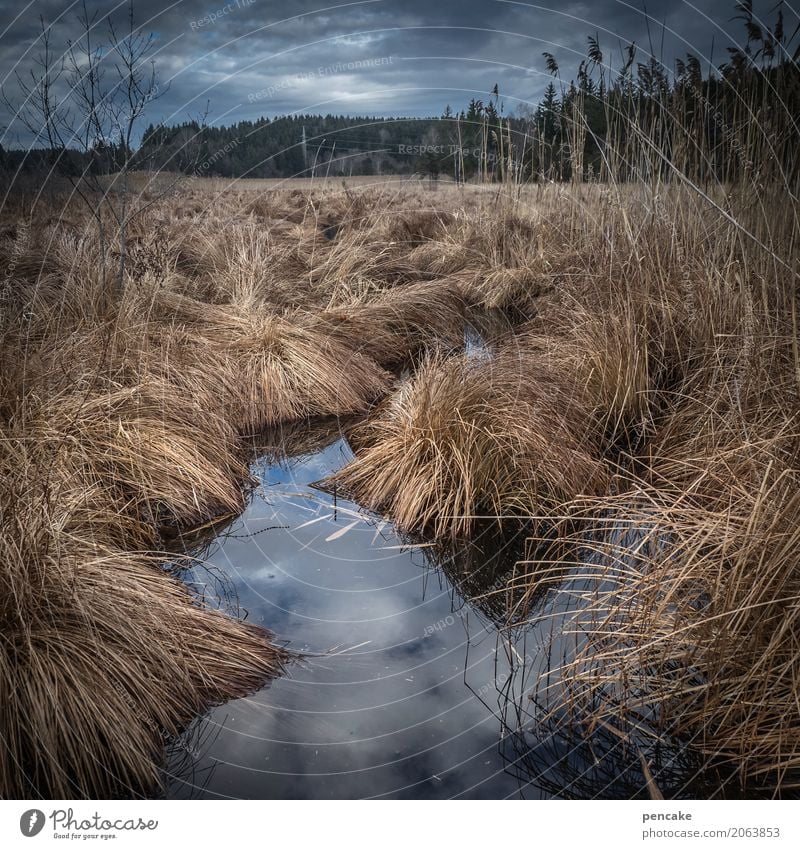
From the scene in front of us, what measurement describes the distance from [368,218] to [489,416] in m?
5.81

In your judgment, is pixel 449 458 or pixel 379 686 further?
pixel 449 458

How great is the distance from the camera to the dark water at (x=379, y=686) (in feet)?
5.17

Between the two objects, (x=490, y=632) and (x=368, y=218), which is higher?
(x=368, y=218)

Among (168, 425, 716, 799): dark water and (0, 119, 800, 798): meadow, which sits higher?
(0, 119, 800, 798): meadow

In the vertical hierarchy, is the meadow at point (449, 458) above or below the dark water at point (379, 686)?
above

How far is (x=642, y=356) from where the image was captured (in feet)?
10.3

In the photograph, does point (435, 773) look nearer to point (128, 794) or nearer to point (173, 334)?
point (128, 794)

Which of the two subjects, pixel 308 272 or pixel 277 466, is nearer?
pixel 277 466

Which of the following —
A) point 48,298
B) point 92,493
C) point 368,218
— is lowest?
point 92,493

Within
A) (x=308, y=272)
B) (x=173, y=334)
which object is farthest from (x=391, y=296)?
(x=173, y=334)

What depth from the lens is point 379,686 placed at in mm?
1893

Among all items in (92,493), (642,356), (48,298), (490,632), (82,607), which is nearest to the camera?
(82,607)

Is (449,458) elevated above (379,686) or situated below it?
above

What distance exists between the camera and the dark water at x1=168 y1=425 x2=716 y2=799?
158cm
